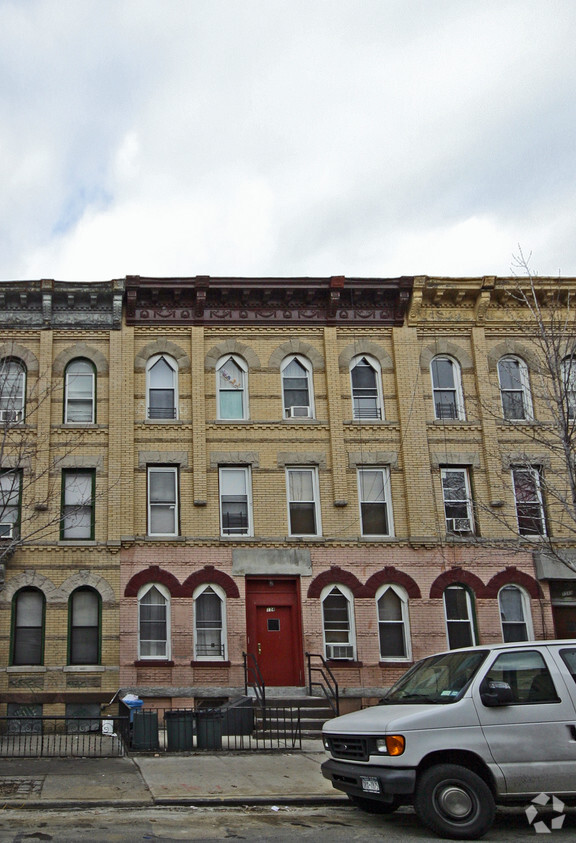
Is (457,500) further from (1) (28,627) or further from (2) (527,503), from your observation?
(1) (28,627)

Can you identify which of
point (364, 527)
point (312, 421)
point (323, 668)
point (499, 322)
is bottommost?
point (323, 668)

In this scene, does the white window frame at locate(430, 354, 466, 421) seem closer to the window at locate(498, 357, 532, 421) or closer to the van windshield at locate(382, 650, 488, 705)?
the window at locate(498, 357, 532, 421)

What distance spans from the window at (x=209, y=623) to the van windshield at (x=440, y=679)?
374 inches

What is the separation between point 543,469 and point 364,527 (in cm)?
456

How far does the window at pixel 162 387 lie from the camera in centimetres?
2167

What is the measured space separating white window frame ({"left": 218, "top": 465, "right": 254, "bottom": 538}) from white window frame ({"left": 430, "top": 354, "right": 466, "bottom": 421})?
16.8 ft

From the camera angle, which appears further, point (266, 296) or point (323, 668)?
point (266, 296)

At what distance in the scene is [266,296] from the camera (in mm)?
22312

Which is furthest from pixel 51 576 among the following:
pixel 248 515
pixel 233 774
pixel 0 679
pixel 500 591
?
pixel 500 591

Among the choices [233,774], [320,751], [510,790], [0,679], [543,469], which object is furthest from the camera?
[543,469]

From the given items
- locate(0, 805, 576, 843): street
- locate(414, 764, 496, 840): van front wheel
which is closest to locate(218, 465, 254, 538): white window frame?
locate(0, 805, 576, 843): street

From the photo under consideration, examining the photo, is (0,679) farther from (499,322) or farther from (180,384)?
(499,322)

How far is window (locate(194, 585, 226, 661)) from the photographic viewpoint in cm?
1983

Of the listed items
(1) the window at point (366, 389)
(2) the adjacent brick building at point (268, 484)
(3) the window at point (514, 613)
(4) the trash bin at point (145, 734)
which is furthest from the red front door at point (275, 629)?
(4) the trash bin at point (145, 734)
